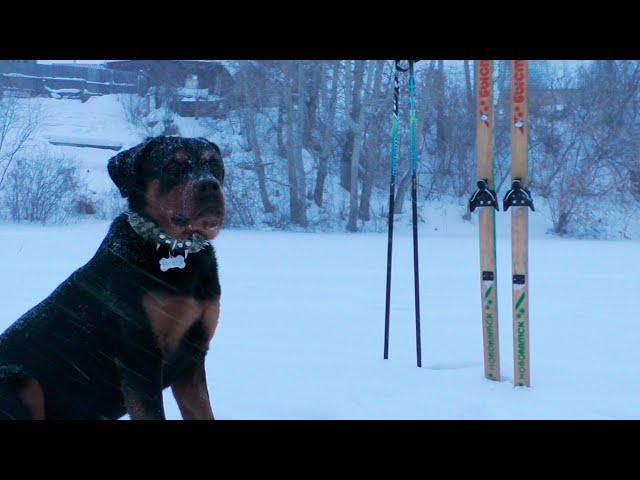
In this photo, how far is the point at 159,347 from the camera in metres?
2.45

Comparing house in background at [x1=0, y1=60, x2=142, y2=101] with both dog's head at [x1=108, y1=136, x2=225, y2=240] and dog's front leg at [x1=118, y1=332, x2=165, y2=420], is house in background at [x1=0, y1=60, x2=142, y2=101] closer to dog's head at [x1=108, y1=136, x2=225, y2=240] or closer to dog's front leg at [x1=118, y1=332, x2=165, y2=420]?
dog's head at [x1=108, y1=136, x2=225, y2=240]

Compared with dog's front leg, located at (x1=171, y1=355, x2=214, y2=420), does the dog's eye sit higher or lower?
higher

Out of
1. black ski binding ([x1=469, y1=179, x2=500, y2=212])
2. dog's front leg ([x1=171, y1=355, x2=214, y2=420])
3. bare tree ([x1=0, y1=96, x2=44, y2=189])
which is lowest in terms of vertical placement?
dog's front leg ([x1=171, y1=355, x2=214, y2=420])

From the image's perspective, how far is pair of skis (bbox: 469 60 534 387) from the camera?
383 centimetres

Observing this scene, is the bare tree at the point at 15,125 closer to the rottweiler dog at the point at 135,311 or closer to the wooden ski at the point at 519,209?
the wooden ski at the point at 519,209

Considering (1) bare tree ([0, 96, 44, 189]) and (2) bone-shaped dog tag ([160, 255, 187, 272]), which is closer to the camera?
(2) bone-shaped dog tag ([160, 255, 187, 272])

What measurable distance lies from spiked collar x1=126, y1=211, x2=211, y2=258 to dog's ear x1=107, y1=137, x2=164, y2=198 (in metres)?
0.12

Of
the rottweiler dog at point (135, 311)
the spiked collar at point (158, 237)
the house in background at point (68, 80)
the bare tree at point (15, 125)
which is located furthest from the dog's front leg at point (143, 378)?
the house in background at point (68, 80)

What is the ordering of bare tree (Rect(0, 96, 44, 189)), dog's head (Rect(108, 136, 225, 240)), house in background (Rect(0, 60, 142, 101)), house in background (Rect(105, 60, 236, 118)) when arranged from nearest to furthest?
dog's head (Rect(108, 136, 225, 240)), bare tree (Rect(0, 96, 44, 189)), house in background (Rect(105, 60, 236, 118)), house in background (Rect(0, 60, 142, 101))

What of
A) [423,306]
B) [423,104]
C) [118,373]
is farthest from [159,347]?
[423,104]

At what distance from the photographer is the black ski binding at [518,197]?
3801 mm

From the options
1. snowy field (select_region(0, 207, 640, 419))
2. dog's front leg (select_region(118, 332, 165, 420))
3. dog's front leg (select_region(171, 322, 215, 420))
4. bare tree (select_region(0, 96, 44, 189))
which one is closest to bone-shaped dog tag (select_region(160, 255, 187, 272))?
dog's front leg (select_region(118, 332, 165, 420))

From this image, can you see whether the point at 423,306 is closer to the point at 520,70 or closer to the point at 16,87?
the point at 520,70

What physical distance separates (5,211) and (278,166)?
26.1ft
